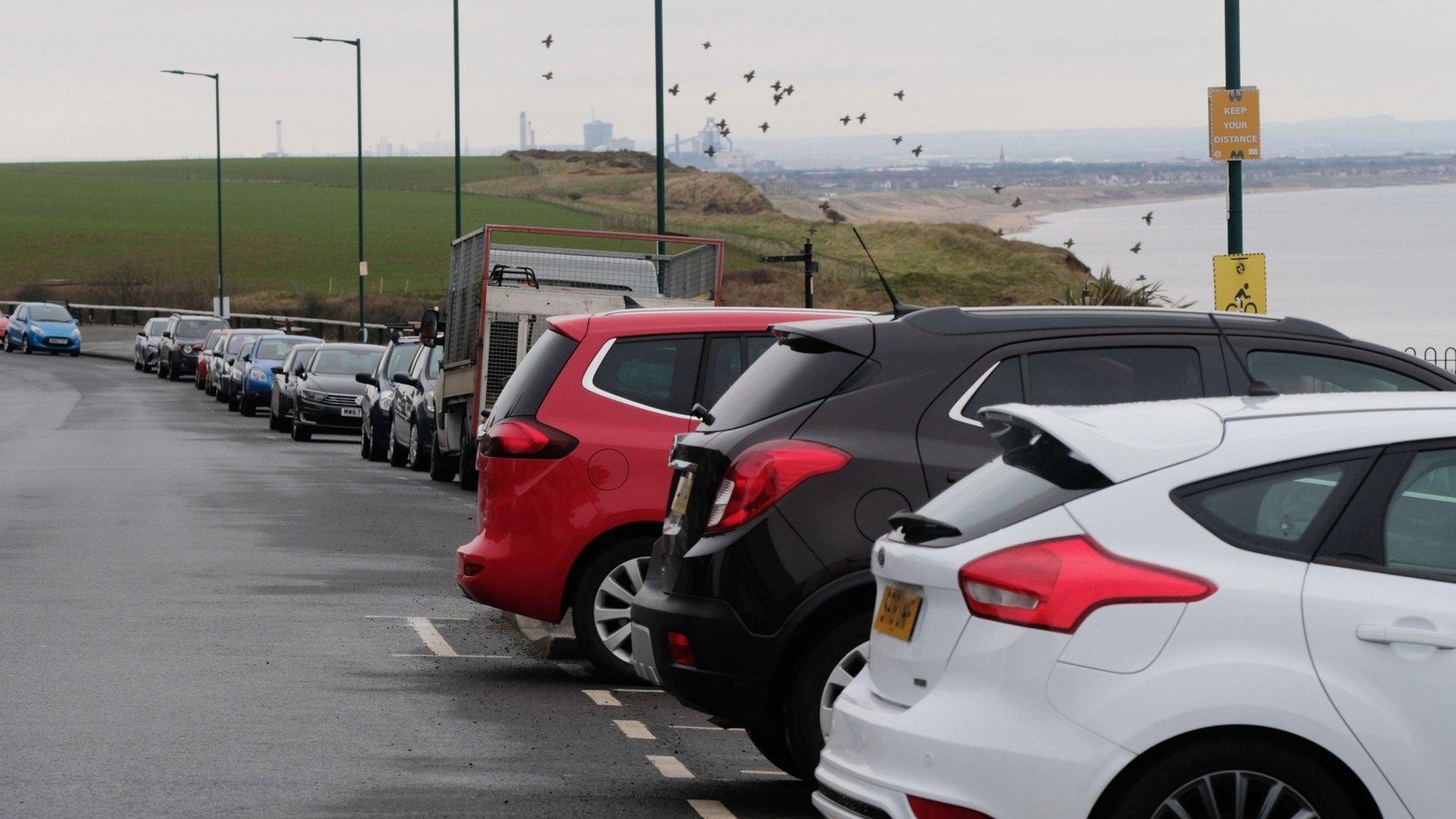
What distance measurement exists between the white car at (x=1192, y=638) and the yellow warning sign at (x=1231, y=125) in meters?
12.9

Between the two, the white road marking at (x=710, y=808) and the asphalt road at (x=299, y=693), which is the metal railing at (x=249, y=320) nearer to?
the asphalt road at (x=299, y=693)

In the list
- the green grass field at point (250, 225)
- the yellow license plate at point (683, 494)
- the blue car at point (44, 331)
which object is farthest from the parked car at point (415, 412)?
the green grass field at point (250, 225)

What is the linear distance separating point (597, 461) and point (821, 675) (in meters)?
2.75

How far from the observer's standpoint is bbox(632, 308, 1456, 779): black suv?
24.2 feet

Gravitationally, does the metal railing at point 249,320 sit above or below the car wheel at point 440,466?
above

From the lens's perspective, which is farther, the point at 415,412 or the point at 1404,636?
the point at 415,412

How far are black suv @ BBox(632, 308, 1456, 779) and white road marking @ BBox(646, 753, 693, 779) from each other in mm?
607

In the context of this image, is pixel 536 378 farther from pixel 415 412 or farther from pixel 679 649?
pixel 415 412

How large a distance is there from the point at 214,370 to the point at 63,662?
4047 cm

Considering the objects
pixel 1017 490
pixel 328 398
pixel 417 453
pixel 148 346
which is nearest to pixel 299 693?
pixel 1017 490

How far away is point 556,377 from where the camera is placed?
10180 millimetres

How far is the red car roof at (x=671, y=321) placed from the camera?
10086 millimetres

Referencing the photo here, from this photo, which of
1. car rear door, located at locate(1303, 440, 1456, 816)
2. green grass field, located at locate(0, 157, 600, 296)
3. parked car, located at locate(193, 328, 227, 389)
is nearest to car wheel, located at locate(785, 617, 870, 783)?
car rear door, located at locate(1303, 440, 1456, 816)

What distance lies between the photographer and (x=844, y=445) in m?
7.42
